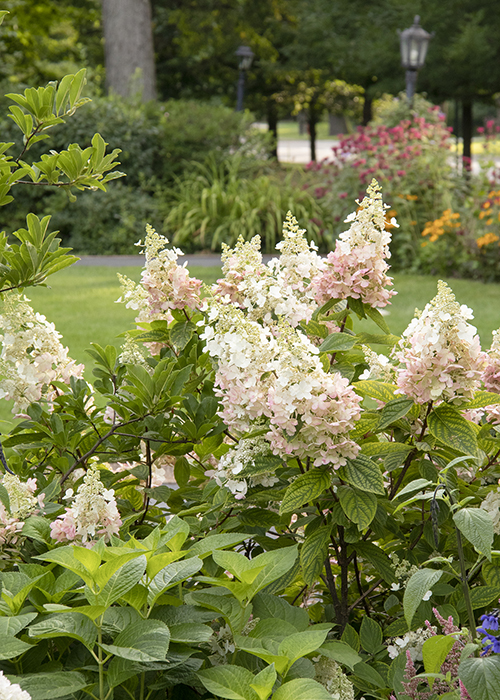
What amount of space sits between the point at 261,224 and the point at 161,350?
9.21m

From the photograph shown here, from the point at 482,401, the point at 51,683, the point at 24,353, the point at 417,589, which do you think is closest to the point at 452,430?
the point at 482,401

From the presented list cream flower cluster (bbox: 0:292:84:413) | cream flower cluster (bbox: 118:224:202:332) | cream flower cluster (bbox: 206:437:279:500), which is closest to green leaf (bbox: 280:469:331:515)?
cream flower cluster (bbox: 206:437:279:500)

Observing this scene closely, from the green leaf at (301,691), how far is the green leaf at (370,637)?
1.45 ft

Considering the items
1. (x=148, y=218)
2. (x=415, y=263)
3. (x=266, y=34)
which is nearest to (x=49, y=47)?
(x=266, y=34)

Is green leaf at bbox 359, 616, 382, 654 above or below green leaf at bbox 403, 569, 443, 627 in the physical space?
below

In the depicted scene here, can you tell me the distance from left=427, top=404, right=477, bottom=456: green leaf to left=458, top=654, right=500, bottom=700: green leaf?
0.48 metres

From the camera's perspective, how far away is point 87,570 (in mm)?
1335

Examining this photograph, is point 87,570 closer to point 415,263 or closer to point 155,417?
point 155,417

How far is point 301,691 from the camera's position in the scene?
127 centimetres

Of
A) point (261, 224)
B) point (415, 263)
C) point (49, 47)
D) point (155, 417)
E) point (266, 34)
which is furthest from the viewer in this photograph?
point (266, 34)

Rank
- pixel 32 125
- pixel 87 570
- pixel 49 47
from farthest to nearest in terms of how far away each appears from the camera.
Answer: pixel 49 47 < pixel 32 125 < pixel 87 570

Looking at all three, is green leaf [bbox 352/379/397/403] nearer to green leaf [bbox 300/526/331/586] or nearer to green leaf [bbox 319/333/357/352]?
green leaf [bbox 319/333/357/352]

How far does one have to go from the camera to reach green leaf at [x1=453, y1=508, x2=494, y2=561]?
121cm

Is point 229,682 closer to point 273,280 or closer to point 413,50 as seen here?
point 273,280
